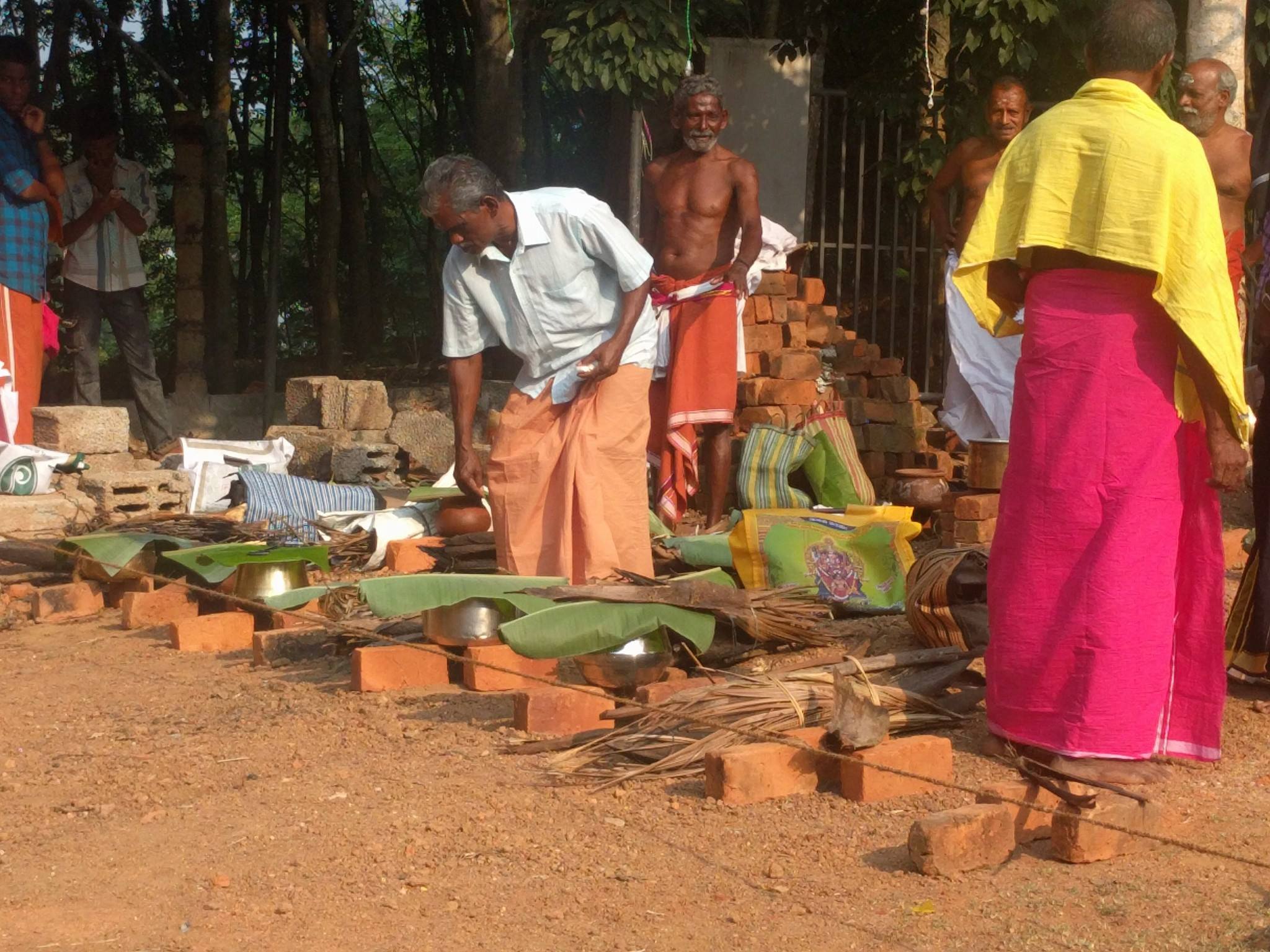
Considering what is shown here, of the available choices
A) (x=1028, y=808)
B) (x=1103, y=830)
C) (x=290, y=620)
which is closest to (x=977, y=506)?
(x=290, y=620)

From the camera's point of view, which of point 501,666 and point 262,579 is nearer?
point 501,666

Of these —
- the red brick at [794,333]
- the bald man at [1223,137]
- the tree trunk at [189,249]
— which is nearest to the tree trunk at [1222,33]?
the bald man at [1223,137]

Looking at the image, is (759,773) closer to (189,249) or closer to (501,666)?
(501,666)

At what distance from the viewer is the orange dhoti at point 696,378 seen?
7.84 m

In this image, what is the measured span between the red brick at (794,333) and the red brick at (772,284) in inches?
7.4

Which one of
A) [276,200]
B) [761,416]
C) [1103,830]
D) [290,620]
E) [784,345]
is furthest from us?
[276,200]

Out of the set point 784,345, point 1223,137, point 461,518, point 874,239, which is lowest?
point 461,518

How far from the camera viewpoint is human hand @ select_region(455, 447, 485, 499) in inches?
229

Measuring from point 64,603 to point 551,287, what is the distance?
247 cm

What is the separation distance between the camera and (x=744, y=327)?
8.48 metres

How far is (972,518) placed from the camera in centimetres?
647

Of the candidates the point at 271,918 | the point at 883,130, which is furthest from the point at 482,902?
the point at 883,130

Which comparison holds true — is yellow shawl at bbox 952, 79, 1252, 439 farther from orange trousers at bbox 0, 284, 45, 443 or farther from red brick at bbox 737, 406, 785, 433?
orange trousers at bbox 0, 284, 45, 443

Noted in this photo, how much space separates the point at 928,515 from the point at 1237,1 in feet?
9.23
